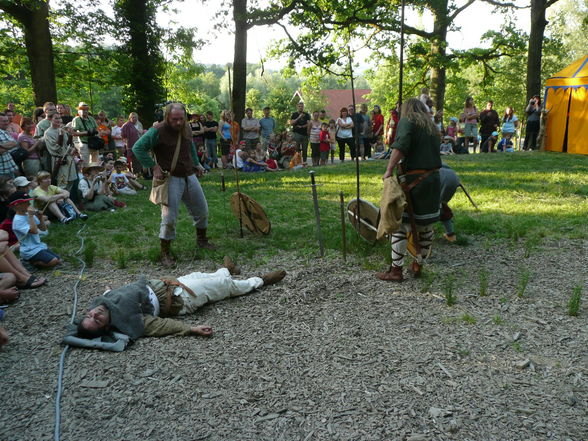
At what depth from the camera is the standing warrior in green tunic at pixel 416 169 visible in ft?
15.7

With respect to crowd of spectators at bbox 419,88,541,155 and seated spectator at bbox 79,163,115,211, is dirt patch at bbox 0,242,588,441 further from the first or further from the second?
crowd of spectators at bbox 419,88,541,155

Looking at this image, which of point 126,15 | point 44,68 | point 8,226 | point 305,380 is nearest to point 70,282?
point 8,226

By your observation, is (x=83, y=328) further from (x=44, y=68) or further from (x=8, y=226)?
(x=44, y=68)

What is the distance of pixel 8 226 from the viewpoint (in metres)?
6.34

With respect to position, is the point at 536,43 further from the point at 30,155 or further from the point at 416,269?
the point at 30,155

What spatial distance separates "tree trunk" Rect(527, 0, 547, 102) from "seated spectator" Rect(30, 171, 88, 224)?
54.1 ft

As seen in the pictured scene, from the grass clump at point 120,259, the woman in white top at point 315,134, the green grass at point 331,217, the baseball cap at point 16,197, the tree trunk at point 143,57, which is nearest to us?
the grass clump at point 120,259

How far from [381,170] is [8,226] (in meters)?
9.45

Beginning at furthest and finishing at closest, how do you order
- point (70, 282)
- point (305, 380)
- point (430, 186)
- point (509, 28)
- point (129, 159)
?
point (509, 28)
point (129, 159)
point (70, 282)
point (430, 186)
point (305, 380)

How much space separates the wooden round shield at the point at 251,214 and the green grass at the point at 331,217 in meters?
0.15

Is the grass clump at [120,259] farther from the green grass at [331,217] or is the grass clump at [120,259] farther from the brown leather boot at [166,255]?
the brown leather boot at [166,255]

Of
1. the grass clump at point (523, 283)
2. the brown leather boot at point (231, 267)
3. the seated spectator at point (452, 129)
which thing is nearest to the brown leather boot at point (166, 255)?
the brown leather boot at point (231, 267)

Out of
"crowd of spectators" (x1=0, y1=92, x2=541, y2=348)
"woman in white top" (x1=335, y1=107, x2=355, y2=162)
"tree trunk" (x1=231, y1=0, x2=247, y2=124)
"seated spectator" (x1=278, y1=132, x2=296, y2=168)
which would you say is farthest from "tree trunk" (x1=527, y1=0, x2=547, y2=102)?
"tree trunk" (x1=231, y1=0, x2=247, y2=124)

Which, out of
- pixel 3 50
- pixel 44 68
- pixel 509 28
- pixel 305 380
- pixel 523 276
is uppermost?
pixel 509 28
